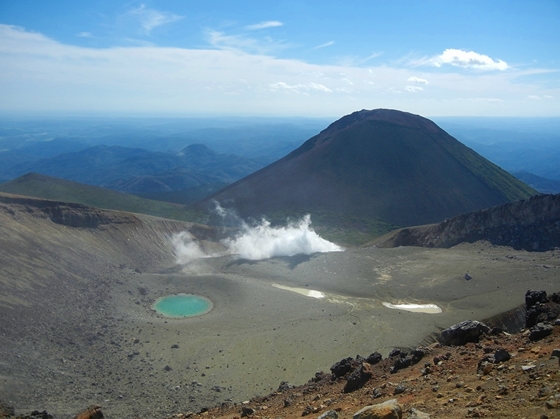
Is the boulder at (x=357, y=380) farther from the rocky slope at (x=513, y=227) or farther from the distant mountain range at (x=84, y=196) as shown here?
the distant mountain range at (x=84, y=196)

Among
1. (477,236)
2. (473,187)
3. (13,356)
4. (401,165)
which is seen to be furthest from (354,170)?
(13,356)

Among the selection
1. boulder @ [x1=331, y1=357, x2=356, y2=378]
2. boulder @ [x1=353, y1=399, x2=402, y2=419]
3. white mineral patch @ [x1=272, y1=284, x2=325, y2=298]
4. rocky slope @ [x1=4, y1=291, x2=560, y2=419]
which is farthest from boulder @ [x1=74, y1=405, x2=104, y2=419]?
white mineral patch @ [x1=272, y1=284, x2=325, y2=298]

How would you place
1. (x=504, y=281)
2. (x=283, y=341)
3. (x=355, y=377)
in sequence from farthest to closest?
(x=504, y=281) < (x=283, y=341) < (x=355, y=377)

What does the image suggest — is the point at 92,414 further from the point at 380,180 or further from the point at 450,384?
the point at 380,180

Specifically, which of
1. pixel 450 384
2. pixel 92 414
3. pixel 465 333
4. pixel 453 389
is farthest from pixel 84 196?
pixel 453 389

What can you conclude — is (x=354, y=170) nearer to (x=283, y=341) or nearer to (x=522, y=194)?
(x=522, y=194)

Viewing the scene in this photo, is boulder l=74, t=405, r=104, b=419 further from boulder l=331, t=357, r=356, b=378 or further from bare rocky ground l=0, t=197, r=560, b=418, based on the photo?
boulder l=331, t=357, r=356, b=378
